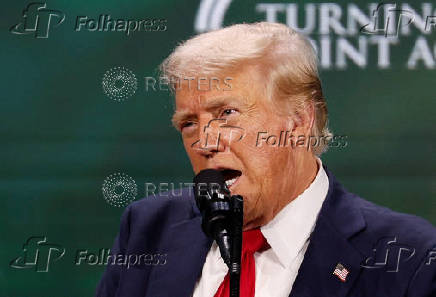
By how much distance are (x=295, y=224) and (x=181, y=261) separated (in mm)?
315

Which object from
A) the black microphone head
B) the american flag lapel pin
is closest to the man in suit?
the american flag lapel pin

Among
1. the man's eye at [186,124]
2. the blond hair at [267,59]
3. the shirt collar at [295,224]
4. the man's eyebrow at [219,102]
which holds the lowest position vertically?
the shirt collar at [295,224]

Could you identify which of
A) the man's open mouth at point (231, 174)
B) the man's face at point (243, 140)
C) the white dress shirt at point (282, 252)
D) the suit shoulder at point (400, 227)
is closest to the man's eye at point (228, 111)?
the man's face at point (243, 140)

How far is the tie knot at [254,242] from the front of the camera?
5.87ft

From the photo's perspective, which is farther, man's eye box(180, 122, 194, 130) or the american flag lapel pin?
man's eye box(180, 122, 194, 130)

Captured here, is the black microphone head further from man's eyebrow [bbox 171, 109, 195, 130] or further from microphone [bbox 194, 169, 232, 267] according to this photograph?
man's eyebrow [bbox 171, 109, 195, 130]

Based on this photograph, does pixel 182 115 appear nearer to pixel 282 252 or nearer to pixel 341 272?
pixel 282 252

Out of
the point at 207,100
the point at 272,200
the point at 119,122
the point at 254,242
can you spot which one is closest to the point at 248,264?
the point at 254,242

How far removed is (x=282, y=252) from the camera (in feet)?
5.79

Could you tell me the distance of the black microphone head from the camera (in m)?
1.37

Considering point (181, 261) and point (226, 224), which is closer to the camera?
point (226, 224)

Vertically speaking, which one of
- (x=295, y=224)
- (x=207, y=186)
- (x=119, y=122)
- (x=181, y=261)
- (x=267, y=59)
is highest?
(x=267, y=59)

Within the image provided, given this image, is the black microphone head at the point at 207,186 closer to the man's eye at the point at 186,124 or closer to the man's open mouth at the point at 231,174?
the man's open mouth at the point at 231,174

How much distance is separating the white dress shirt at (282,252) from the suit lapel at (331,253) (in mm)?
35
